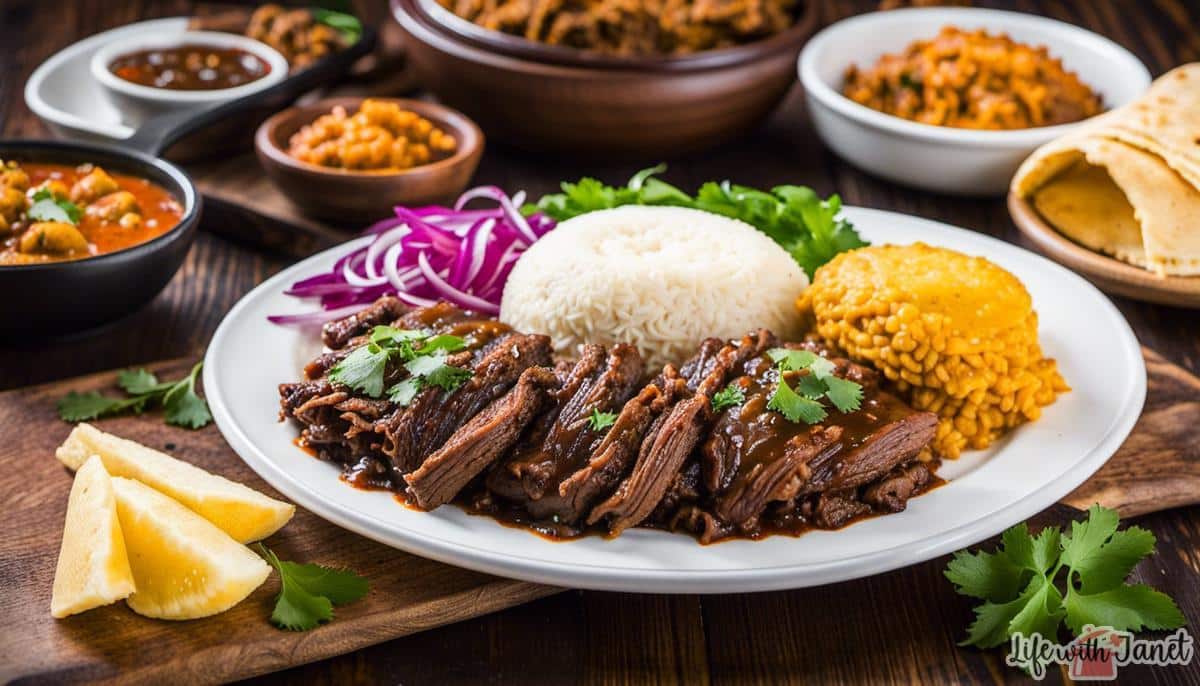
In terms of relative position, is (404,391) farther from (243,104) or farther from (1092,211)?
(1092,211)

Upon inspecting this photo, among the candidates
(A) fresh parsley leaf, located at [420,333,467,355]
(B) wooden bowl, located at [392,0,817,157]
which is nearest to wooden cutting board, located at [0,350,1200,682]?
(A) fresh parsley leaf, located at [420,333,467,355]

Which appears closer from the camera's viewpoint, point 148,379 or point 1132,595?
point 1132,595

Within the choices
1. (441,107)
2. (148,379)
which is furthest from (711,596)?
(441,107)

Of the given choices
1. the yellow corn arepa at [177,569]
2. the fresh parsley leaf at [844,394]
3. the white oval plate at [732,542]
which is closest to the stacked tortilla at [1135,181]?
the white oval plate at [732,542]

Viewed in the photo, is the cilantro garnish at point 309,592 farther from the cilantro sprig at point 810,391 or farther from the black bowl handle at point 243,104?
the black bowl handle at point 243,104

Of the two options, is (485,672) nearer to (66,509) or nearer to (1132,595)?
(66,509)

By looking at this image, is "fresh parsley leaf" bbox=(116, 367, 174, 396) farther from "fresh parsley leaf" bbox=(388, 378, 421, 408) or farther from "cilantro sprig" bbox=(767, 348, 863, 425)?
"cilantro sprig" bbox=(767, 348, 863, 425)
